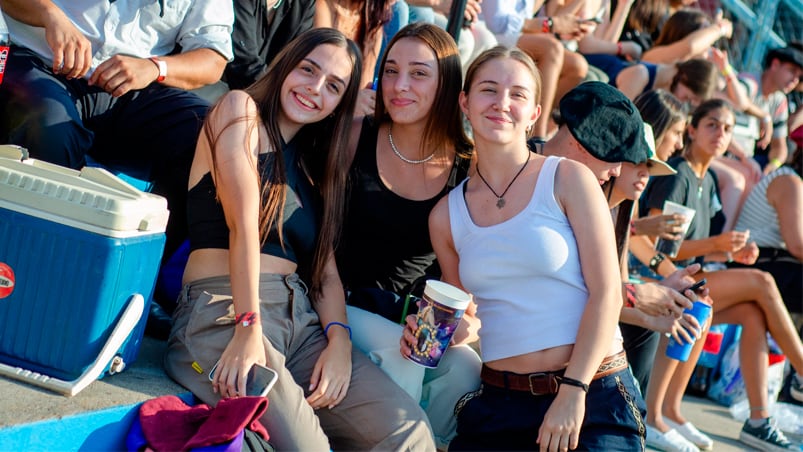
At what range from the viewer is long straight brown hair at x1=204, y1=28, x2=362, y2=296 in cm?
300

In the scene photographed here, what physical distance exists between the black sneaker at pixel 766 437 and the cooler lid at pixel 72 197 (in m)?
3.96

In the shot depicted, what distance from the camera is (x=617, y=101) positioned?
343cm

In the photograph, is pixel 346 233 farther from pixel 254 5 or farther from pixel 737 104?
pixel 737 104

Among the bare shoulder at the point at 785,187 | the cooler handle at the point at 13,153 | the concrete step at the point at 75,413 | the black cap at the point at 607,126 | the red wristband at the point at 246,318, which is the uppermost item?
the black cap at the point at 607,126

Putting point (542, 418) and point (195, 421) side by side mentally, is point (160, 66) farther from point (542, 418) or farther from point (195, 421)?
point (542, 418)

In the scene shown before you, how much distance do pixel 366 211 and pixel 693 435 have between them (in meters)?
2.59

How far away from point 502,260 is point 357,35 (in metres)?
2.15

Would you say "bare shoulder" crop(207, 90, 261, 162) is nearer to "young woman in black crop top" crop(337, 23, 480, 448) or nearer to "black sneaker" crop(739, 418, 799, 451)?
"young woman in black crop top" crop(337, 23, 480, 448)

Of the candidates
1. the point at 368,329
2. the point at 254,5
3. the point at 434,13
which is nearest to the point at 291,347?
the point at 368,329

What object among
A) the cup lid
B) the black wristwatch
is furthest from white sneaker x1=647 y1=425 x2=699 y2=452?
the cup lid

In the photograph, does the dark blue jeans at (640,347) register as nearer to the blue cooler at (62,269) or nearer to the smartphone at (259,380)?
the smartphone at (259,380)

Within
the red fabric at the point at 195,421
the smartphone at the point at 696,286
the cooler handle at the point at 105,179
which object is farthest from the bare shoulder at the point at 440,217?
the smartphone at the point at 696,286

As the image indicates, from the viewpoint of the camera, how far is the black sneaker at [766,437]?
194 inches

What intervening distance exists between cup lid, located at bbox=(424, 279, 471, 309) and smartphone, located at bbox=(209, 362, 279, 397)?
22.1 inches
